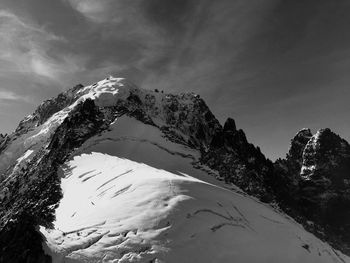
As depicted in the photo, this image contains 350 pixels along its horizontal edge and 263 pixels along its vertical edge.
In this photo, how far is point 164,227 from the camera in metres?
31.6

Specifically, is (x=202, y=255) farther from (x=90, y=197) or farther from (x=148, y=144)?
(x=148, y=144)

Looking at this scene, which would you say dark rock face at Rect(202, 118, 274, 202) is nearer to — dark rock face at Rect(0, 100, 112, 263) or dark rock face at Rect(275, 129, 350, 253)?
dark rock face at Rect(275, 129, 350, 253)

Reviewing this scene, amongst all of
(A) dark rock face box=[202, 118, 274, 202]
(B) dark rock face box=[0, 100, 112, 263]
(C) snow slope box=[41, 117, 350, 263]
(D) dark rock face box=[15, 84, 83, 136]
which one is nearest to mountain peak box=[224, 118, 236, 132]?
(A) dark rock face box=[202, 118, 274, 202]

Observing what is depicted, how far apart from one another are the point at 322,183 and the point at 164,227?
5790 inches

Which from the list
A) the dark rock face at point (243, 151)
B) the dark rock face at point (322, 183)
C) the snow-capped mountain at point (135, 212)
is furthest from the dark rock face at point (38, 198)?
the dark rock face at point (322, 183)

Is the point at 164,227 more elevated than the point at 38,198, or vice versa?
the point at 38,198

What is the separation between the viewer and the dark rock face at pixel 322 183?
149625 mm

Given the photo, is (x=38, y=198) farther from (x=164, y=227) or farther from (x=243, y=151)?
(x=243, y=151)

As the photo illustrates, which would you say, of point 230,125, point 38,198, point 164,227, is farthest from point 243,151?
point 164,227

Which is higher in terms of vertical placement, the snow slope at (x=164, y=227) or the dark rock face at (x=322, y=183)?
the dark rock face at (x=322, y=183)

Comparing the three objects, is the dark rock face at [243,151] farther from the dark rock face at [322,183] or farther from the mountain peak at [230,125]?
the dark rock face at [322,183]

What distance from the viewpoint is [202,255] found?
2933 centimetres

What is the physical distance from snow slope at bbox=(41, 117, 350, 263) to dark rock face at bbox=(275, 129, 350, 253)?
104696 mm

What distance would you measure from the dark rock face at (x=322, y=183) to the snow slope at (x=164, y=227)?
104696 mm
